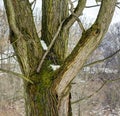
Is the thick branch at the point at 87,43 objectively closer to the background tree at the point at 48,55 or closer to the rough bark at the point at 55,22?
the background tree at the point at 48,55

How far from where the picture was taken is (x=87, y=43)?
160 cm

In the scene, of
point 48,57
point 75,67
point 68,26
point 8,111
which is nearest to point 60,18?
point 68,26

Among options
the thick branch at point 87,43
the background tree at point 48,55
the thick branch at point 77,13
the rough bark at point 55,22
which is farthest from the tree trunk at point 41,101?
the thick branch at point 77,13

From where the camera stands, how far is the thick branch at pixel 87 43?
159 centimetres

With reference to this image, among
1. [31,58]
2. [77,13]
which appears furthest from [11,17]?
[77,13]

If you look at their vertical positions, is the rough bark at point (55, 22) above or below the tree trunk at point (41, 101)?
above

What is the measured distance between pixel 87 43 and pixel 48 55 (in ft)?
0.96

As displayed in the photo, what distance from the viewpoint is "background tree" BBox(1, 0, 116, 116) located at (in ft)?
5.27

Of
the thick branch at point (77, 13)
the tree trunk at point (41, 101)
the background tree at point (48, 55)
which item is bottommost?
the tree trunk at point (41, 101)

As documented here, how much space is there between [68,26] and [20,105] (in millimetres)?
10318

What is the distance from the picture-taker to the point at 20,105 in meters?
11.8

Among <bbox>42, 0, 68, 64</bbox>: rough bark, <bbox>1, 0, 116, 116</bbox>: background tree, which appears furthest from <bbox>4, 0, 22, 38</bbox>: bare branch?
<bbox>42, 0, 68, 64</bbox>: rough bark

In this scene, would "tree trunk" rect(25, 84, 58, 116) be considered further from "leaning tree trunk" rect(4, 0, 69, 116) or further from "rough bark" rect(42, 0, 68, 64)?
"rough bark" rect(42, 0, 68, 64)

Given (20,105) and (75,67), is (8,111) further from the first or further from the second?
(75,67)
